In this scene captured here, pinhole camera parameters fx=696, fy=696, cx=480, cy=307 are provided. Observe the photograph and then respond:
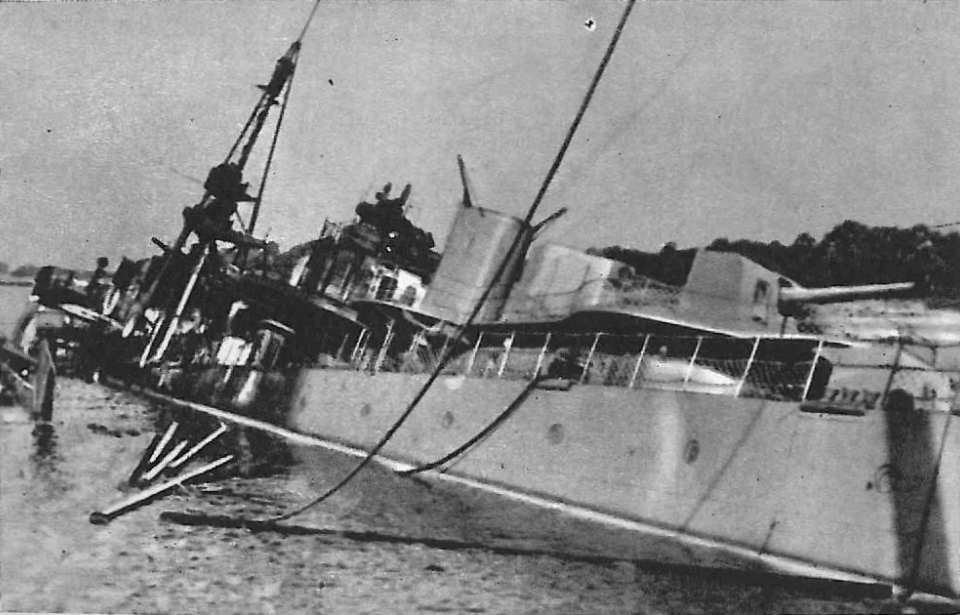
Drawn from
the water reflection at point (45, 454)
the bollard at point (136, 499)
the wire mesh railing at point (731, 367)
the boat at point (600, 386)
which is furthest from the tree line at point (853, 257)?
the water reflection at point (45, 454)

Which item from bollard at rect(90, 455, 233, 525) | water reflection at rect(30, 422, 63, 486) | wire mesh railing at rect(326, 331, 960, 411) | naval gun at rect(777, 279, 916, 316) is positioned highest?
naval gun at rect(777, 279, 916, 316)

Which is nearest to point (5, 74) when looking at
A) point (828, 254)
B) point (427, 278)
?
point (427, 278)

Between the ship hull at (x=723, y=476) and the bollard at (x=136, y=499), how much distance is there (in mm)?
4467

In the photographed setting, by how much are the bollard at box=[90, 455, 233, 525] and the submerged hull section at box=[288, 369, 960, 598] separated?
474 centimetres

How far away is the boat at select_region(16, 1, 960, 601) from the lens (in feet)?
26.2

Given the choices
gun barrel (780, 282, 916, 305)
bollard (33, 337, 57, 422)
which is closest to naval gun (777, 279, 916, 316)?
gun barrel (780, 282, 916, 305)

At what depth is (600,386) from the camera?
1151 cm

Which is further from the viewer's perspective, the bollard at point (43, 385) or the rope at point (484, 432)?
the bollard at point (43, 385)

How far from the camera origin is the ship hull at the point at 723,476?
7.58 m

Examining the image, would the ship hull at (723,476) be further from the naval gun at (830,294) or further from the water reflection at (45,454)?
the water reflection at (45,454)

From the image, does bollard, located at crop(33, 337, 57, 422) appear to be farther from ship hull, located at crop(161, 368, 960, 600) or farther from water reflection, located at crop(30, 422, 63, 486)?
ship hull, located at crop(161, 368, 960, 600)

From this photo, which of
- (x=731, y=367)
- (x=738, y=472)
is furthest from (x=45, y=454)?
(x=731, y=367)

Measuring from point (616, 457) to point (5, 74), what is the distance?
9.89m

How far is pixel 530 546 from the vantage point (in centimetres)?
890
